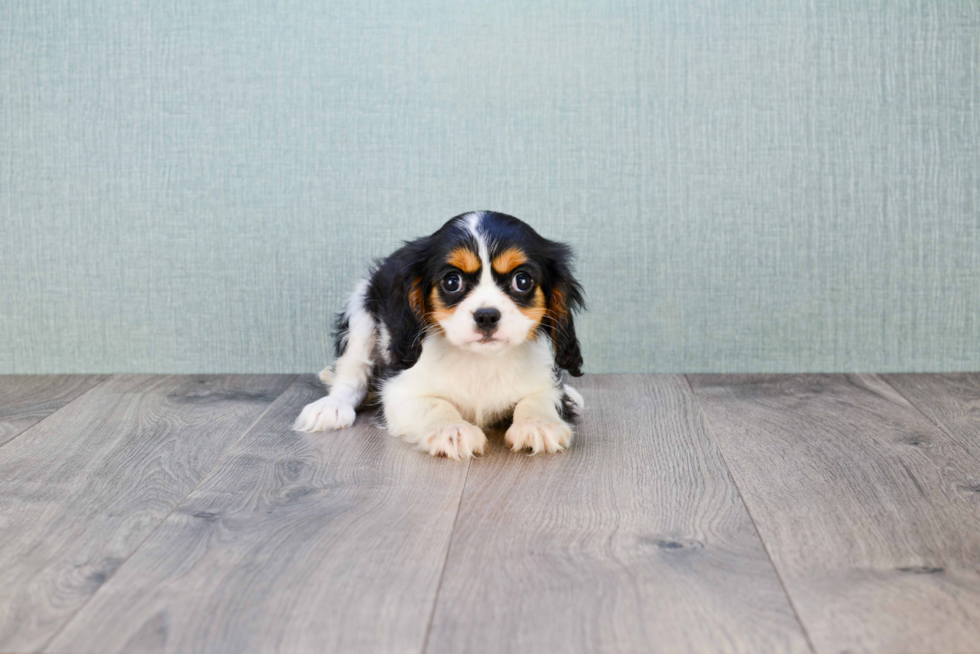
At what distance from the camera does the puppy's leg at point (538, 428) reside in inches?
84.5

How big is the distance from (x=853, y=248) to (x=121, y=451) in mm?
2303

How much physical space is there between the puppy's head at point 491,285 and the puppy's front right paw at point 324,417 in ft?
1.24

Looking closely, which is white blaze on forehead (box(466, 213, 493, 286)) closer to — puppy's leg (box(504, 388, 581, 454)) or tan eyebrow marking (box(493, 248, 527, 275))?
tan eyebrow marking (box(493, 248, 527, 275))

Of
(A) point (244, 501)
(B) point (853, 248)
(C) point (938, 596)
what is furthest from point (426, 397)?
(B) point (853, 248)

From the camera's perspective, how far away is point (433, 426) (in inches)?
86.8

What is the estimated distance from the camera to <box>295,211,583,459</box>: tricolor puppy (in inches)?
84.4

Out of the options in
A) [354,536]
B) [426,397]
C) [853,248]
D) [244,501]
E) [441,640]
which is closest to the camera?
[441,640]

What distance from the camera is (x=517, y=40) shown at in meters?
2.97

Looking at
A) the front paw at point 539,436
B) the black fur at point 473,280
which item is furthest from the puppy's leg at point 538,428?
the black fur at point 473,280

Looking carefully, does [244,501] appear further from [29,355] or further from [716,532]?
[29,355]

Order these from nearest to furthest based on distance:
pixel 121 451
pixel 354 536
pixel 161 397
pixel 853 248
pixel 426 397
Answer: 1. pixel 354 536
2. pixel 121 451
3. pixel 426 397
4. pixel 161 397
5. pixel 853 248

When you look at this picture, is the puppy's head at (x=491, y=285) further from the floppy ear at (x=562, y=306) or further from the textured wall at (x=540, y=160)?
the textured wall at (x=540, y=160)

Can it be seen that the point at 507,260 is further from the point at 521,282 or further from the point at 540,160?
the point at 540,160

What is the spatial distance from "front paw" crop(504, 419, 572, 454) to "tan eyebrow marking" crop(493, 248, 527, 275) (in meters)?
0.37
